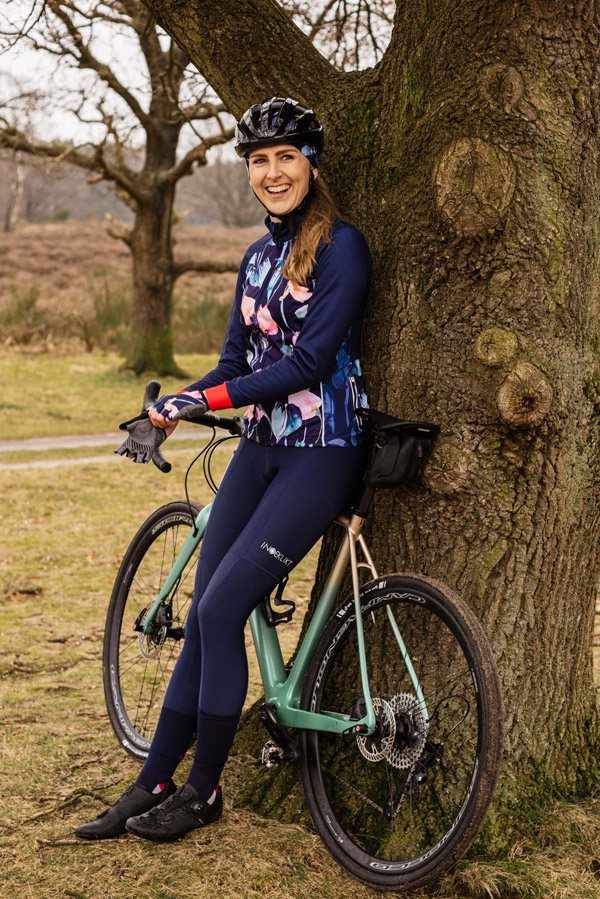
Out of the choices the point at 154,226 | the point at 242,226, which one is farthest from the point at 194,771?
the point at 242,226

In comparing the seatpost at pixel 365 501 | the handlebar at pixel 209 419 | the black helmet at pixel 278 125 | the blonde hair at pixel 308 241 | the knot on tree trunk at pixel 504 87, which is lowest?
the seatpost at pixel 365 501

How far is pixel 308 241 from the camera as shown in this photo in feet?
9.27

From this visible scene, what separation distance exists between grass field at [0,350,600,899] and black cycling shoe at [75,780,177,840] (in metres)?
0.05

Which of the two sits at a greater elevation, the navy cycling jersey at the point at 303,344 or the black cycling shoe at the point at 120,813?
the navy cycling jersey at the point at 303,344

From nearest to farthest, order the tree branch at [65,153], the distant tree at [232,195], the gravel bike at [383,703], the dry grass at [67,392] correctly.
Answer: the gravel bike at [383,703] < the dry grass at [67,392] < the tree branch at [65,153] < the distant tree at [232,195]

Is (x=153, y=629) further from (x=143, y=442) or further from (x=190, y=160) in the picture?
(x=190, y=160)

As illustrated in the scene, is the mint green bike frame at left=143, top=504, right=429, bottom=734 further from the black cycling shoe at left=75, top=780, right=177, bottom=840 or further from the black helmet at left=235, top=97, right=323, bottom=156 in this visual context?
the black helmet at left=235, top=97, right=323, bottom=156

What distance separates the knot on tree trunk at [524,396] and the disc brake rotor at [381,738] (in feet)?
3.00

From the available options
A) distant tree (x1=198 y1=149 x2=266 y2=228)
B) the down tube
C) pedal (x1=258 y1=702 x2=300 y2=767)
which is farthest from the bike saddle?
distant tree (x1=198 y1=149 x2=266 y2=228)

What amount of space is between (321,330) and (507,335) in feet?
1.83

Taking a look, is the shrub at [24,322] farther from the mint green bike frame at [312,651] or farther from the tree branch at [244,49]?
the mint green bike frame at [312,651]

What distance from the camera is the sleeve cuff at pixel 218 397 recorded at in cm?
283

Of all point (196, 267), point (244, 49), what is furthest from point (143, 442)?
point (196, 267)

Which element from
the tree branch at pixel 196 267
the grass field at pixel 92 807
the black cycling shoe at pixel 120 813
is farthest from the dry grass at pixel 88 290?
the black cycling shoe at pixel 120 813
